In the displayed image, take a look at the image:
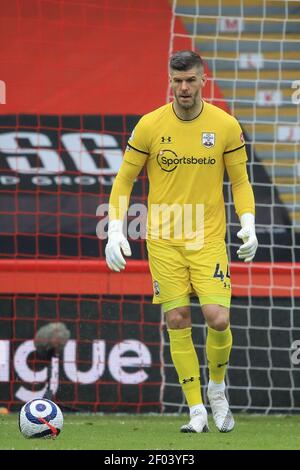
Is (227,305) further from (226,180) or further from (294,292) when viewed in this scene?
(226,180)

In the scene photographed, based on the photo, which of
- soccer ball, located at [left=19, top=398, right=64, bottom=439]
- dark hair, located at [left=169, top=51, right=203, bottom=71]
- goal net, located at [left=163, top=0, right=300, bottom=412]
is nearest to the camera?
soccer ball, located at [left=19, top=398, right=64, bottom=439]

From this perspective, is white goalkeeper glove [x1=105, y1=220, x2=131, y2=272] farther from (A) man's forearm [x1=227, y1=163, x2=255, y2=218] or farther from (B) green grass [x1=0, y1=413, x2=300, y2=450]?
(B) green grass [x1=0, y1=413, x2=300, y2=450]

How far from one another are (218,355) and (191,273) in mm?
488

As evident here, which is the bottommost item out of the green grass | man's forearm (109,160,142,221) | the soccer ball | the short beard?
the green grass

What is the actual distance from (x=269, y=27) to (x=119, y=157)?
177 centimetres

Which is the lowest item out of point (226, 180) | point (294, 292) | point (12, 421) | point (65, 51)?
point (12, 421)

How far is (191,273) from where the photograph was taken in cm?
691

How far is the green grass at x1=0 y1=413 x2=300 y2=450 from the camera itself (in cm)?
593

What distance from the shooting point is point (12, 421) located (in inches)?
310

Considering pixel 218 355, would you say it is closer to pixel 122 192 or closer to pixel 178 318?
pixel 178 318

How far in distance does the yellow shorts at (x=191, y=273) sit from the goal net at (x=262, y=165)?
2489 millimetres

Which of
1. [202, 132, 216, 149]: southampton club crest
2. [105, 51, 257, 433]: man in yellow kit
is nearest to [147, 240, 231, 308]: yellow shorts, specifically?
[105, 51, 257, 433]: man in yellow kit
